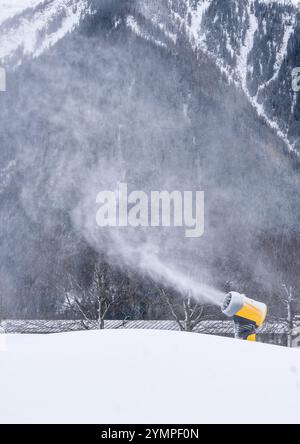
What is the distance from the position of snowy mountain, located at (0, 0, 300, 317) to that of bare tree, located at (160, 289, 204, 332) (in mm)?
311

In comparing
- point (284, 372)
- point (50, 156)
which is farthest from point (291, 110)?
point (284, 372)

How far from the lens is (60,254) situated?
579 cm

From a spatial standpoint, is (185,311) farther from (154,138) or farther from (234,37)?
(234,37)

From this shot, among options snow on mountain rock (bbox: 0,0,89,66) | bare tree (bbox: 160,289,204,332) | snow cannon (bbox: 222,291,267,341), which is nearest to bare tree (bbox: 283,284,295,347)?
bare tree (bbox: 160,289,204,332)

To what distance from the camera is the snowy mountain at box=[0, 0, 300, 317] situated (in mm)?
5738

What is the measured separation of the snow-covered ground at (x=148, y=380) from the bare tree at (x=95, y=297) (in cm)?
228

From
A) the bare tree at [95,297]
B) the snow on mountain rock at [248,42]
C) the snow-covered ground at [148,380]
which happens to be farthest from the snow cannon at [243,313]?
the snow on mountain rock at [248,42]

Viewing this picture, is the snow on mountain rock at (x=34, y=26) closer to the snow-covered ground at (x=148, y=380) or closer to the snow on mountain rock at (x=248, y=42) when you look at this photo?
the snow on mountain rock at (x=248, y=42)

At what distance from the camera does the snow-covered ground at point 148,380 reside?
8.79ft

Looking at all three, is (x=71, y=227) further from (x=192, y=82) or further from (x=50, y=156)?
(x=192, y=82)

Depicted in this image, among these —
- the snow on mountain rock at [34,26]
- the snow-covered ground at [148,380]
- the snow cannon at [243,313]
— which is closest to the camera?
the snow-covered ground at [148,380]

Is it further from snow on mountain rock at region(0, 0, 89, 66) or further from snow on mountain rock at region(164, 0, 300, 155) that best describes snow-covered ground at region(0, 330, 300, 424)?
snow on mountain rock at region(0, 0, 89, 66)
